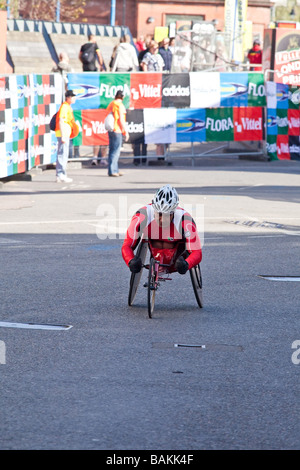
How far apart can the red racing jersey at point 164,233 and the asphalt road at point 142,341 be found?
57 cm

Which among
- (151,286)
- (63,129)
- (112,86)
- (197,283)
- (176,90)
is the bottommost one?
(197,283)

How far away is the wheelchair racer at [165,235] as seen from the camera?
9.22 meters

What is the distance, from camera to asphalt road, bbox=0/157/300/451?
5.84m

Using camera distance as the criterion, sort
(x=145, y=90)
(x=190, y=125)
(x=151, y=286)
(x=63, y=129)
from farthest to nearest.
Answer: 1. (x=190, y=125)
2. (x=145, y=90)
3. (x=63, y=129)
4. (x=151, y=286)

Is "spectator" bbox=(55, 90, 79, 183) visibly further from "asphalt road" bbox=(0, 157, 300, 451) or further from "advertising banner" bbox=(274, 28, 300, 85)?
"advertising banner" bbox=(274, 28, 300, 85)

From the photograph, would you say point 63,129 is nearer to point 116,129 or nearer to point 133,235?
point 116,129

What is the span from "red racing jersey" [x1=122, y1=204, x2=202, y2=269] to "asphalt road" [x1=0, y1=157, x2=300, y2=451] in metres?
0.57

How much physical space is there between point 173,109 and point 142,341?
655 inches

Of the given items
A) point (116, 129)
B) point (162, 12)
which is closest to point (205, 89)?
point (116, 129)

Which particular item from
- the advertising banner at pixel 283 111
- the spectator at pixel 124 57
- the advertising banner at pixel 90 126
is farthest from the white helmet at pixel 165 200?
the spectator at pixel 124 57

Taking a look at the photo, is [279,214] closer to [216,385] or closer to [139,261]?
[139,261]

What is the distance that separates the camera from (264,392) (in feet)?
21.9

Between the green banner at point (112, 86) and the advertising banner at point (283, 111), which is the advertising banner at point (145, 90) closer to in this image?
the green banner at point (112, 86)

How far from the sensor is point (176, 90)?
2430 cm
